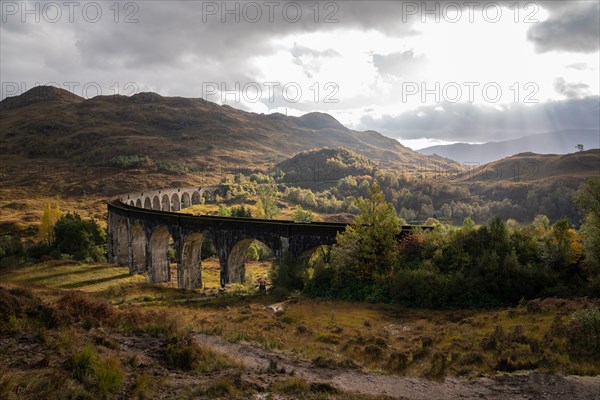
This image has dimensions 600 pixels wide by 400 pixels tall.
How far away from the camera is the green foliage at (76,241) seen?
182ft

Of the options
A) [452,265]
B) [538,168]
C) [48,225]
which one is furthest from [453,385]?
[538,168]

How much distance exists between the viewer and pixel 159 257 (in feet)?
153

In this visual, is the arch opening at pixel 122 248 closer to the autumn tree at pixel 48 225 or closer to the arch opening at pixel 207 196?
the autumn tree at pixel 48 225

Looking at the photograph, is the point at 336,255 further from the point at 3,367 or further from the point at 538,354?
the point at 3,367

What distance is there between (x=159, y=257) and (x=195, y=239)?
8080 millimetres

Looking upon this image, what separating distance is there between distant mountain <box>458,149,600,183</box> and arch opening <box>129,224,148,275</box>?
125444 millimetres

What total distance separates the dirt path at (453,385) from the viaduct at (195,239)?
60.3ft

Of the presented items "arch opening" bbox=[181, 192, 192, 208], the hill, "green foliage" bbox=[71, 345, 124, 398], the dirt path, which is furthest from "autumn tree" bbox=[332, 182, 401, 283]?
the hill

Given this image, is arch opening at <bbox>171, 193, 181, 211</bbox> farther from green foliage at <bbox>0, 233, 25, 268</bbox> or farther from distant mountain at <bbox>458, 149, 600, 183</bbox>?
distant mountain at <bbox>458, 149, 600, 183</bbox>

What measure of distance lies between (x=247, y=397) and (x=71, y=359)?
5.76 m

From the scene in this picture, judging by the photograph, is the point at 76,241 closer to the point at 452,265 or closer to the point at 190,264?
Answer: the point at 190,264

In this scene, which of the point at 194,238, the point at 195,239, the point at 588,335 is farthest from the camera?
the point at 195,239

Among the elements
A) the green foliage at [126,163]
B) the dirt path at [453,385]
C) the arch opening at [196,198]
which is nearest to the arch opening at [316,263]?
the dirt path at [453,385]

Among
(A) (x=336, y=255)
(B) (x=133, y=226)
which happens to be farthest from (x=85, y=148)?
(A) (x=336, y=255)
